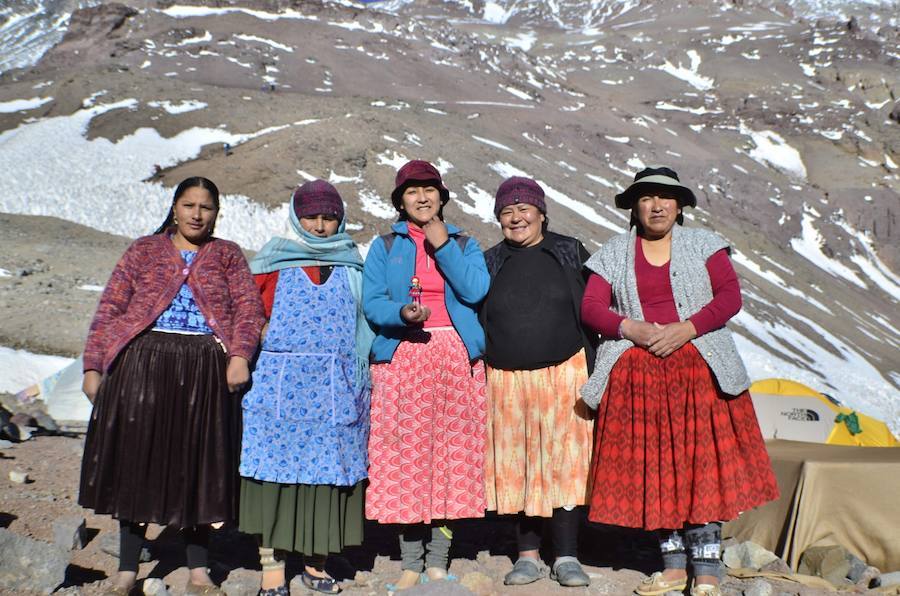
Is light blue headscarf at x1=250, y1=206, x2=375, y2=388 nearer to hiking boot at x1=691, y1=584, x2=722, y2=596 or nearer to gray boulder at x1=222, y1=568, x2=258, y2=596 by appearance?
gray boulder at x1=222, y1=568, x2=258, y2=596

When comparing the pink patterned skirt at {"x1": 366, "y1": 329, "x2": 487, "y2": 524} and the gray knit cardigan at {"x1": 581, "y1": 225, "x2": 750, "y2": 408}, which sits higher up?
the gray knit cardigan at {"x1": 581, "y1": 225, "x2": 750, "y2": 408}

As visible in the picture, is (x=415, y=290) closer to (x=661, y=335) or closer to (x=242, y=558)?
(x=661, y=335)

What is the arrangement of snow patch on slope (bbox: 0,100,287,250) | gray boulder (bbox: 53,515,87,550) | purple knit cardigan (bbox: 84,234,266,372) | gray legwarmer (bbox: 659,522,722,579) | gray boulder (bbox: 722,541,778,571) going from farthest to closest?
snow patch on slope (bbox: 0,100,287,250)
gray boulder (bbox: 722,541,778,571)
gray boulder (bbox: 53,515,87,550)
gray legwarmer (bbox: 659,522,722,579)
purple knit cardigan (bbox: 84,234,266,372)

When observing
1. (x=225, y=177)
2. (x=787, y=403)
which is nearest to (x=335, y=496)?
(x=787, y=403)

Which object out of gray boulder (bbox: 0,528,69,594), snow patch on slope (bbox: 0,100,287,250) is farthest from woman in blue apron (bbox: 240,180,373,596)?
snow patch on slope (bbox: 0,100,287,250)

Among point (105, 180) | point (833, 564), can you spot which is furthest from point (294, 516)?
point (105, 180)

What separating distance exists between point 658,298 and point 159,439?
2295 millimetres

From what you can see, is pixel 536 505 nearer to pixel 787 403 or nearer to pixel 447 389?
pixel 447 389

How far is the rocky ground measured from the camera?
11.0 ft

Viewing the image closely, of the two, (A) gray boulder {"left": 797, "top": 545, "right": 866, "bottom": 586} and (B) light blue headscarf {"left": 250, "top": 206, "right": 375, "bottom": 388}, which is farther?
(A) gray boulder {"left": 797, "top": 545, "right": 866, "bottom": 586}

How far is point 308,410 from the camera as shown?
352 cm

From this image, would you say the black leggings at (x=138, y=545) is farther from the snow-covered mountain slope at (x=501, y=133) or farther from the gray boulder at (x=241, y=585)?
the snow-covered mountain slope at (x=501, y=133)

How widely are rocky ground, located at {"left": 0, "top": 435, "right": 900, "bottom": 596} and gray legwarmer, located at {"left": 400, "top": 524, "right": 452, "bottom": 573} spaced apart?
0.18 m

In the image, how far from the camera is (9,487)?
189 inches
